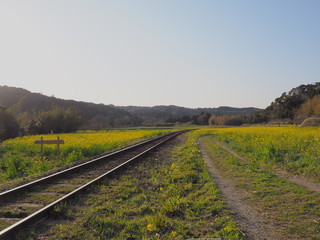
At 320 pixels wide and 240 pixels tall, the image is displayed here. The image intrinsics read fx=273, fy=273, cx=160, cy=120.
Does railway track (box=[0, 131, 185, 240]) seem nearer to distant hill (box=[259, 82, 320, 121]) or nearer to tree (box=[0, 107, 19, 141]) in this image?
tree (box=[0, 107, 19, 141])

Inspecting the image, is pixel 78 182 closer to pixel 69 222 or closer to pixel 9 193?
→ pixel 9 193

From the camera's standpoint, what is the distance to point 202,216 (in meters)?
5.50

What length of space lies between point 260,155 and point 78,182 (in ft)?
29.0

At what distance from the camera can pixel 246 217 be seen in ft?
17.7

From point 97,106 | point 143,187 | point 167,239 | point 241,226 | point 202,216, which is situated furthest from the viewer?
point 97,106

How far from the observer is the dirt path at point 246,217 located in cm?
457

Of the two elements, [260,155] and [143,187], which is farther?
[260,155]

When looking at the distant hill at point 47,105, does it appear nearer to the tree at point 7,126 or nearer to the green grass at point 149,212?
the tree at point 7,126

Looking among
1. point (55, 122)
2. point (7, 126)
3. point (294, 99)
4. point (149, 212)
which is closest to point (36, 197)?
point (149, 212)

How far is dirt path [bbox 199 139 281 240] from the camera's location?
4574mm

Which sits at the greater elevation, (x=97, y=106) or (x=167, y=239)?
(x=97, y=106)

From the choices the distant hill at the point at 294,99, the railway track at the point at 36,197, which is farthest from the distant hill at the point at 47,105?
the railway track at the point at 36,197

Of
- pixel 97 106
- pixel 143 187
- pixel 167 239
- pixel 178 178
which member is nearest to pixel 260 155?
pixel 178 178

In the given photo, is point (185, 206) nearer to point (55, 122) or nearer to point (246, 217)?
point (246, 217)
